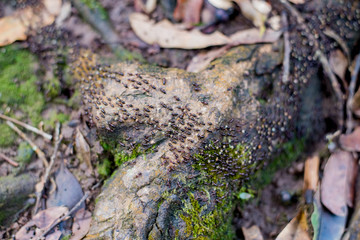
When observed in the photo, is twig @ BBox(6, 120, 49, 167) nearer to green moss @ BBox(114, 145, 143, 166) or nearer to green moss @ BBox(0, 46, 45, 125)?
green moss @ BBox(0, 46, 45, 125)

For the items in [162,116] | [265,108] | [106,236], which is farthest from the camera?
[265,108]

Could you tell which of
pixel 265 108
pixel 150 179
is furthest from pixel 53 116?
pixel 265 108

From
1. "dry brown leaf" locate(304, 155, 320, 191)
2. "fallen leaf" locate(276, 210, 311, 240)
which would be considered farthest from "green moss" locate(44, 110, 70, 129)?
"dry brown leaf" locate(304, 155, 320, 191)

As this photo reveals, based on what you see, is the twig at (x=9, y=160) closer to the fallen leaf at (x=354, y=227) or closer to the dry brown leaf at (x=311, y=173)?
the dry brown leaf at (x=311, y=173)

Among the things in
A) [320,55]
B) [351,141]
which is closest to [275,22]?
[320,55]

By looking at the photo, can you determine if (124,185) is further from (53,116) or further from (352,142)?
(352,142)

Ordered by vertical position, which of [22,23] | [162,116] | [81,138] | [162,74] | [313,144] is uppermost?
[22,23]
